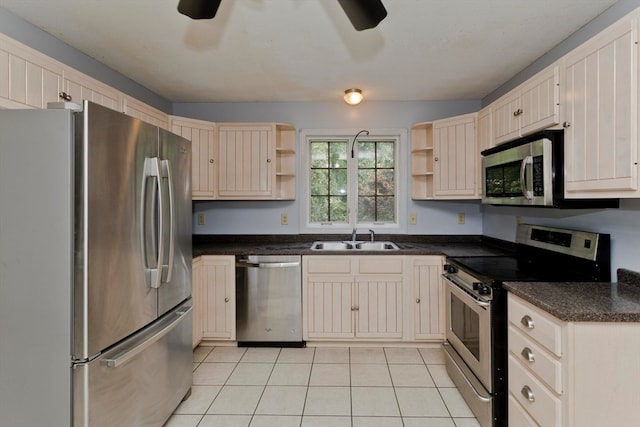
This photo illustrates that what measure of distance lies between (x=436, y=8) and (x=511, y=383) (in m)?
1.97

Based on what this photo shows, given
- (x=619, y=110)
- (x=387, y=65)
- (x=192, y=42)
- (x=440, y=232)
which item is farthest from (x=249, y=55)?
(x=440, y=232)

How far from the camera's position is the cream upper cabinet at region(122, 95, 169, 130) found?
2479mm

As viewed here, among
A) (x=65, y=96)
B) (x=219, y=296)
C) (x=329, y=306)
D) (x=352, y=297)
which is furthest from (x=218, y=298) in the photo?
(x=65, y=96)

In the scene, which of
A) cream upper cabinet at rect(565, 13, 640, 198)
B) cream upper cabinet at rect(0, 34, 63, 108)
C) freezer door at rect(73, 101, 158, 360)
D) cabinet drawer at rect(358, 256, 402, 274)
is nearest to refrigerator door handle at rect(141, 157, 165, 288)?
freezer door at rect(73, 101, 158, 360)

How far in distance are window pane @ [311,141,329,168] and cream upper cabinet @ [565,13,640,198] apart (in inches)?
86.2

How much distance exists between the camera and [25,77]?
65.6 inches

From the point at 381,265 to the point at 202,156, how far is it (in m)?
1.89

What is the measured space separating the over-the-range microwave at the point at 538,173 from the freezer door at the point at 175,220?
197 cm

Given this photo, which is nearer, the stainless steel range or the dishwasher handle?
the stainless steel range

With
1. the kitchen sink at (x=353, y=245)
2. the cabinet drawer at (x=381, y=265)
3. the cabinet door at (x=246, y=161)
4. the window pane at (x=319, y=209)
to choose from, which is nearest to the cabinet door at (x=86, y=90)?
the cabinet door at (x=246, y=161)

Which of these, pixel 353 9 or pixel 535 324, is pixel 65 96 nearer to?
pixel 353 9

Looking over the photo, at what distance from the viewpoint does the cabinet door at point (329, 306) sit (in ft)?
9.66

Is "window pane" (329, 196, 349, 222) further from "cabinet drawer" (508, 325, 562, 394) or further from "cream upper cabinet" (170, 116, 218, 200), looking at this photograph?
"cabinet drawer" (508, 325, 562, 394)

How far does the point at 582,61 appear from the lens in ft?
5.25
